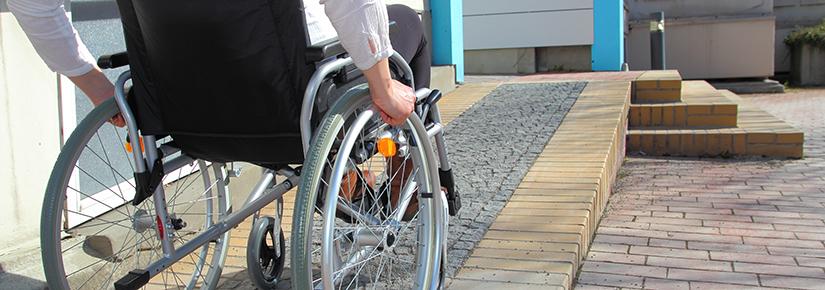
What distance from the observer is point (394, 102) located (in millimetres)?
2025

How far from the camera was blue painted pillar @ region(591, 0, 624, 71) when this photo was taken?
10977mm

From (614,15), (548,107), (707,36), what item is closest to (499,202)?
(548,107)

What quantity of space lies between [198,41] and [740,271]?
256cm

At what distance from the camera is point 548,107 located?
6523 mm

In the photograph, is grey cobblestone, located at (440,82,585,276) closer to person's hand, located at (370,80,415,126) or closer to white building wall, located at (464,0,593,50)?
person's hand, located at (370,80,415,126)

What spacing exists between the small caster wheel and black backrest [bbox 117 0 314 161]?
38 centimetres

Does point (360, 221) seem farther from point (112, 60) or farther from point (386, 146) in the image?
point (112, 60)

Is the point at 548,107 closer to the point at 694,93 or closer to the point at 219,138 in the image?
the point at 694,93

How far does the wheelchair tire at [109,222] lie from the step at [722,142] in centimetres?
443

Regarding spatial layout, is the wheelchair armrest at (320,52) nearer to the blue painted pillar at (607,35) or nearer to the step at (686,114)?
the step at (686,114)

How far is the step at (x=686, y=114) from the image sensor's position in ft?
22.2

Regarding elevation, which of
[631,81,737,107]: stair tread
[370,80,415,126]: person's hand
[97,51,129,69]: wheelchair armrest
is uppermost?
[97,51,129,69]: wheelchair armrest

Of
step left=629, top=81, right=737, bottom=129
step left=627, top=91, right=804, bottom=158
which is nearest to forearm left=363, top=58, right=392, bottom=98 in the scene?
step left=627, top=91, right=804, bottom=158

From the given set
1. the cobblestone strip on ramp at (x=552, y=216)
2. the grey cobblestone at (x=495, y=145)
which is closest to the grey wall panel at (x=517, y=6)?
the grey cobblestone at (x=495, y=145)
